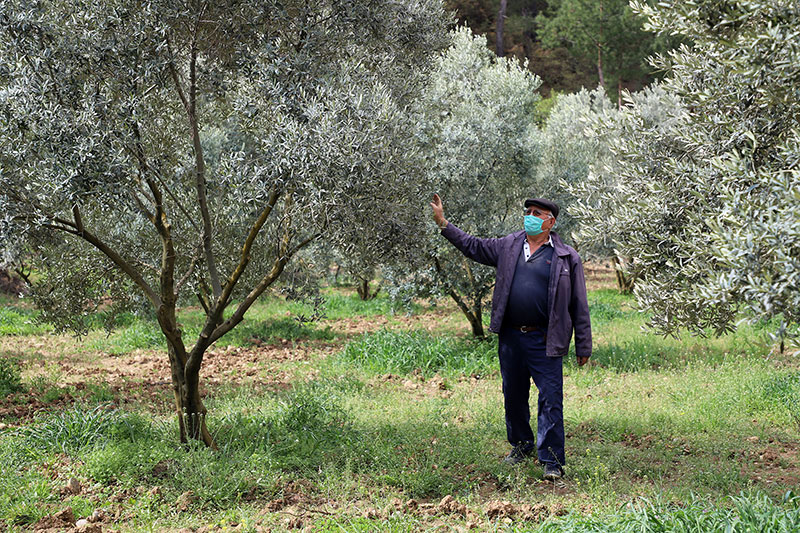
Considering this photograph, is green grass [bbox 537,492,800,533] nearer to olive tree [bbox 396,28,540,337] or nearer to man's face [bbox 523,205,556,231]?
man's face [bbox 523,205,556,231]

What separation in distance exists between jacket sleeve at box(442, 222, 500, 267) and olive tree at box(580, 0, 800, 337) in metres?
1.14

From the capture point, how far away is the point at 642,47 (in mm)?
30656

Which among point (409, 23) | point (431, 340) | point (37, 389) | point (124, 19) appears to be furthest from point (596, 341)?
point (124, 19)

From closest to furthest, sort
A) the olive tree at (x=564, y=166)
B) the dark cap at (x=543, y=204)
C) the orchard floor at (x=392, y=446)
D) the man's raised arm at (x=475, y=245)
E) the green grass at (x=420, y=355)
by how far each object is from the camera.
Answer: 1. the orchard floor at (x=392, y=446)
2. the dark cap at (x=543, y=204)
3. the man's raised arm at (x=475, y=245)
4. the green grass at (x=420, y=355)
5. the olive tree at (x=564, y=166)

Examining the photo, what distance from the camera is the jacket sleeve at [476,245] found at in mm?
6598

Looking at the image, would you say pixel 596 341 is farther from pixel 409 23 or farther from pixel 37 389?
pixel 37 389

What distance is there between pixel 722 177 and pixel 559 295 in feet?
5.43

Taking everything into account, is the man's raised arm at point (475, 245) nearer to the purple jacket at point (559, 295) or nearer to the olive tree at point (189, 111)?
the purple jacket at point (559, 295)

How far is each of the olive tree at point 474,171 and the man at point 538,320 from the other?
4704mm

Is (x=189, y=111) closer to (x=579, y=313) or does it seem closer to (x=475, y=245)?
(x=475, y=245)

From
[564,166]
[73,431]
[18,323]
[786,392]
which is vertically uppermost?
[564,166]

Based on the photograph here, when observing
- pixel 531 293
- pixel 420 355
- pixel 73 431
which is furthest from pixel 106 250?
pixel 420 355

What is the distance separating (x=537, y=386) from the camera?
20.2ft

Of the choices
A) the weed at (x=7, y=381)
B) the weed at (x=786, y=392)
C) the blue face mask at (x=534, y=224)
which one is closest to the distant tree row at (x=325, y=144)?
the blue face mask at (x=534, y=224)
